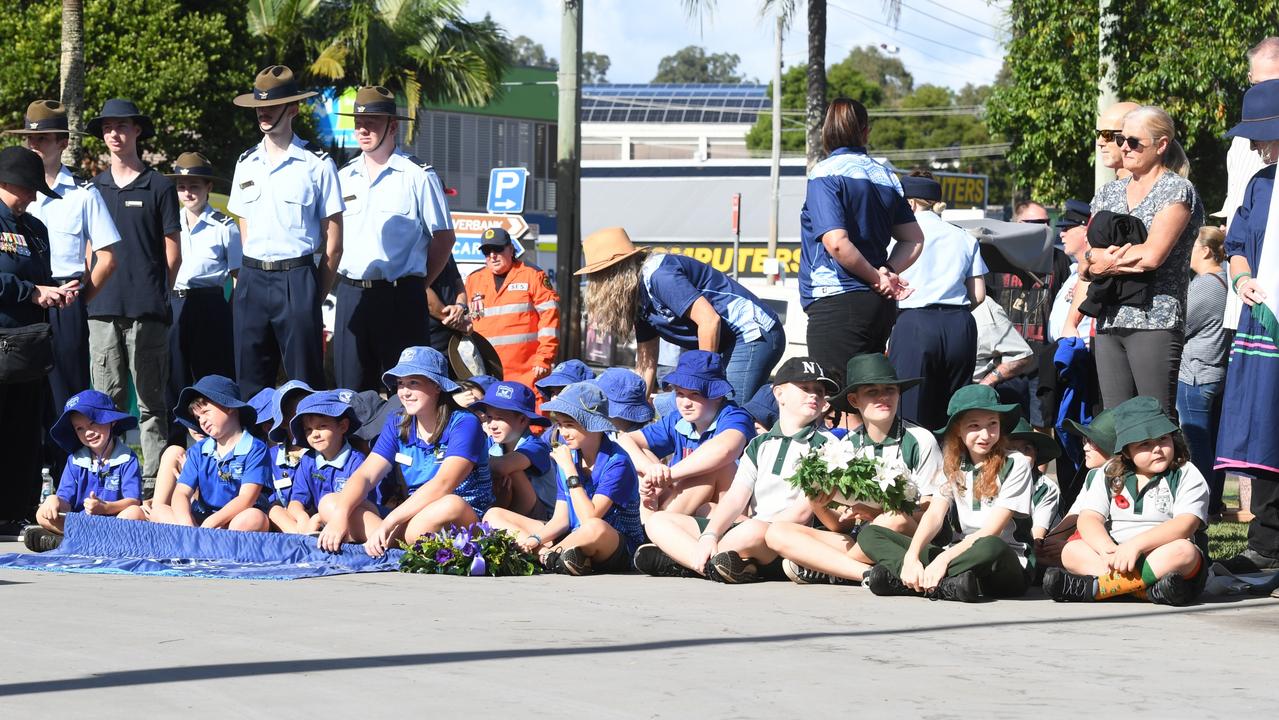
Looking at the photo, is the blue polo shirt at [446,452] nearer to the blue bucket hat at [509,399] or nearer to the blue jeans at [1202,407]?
the blue bucket hat at [509,399]

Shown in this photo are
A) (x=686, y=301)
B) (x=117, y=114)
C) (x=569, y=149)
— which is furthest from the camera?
(x=569, y=149)

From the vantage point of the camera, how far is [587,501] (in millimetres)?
7734

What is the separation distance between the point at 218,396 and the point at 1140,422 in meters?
4.57

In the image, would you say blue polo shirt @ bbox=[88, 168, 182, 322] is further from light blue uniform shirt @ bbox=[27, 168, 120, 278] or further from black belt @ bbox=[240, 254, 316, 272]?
black belt @ bbox=[240, 254, 316, 272]

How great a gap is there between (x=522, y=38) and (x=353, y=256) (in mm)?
124909

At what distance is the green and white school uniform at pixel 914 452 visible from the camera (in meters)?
7.07

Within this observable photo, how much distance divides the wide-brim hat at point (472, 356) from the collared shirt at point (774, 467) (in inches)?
159

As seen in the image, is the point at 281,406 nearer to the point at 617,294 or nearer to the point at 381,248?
the point at 381,248

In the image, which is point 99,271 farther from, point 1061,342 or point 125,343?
point 1061,342

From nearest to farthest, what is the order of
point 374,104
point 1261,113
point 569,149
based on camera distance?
1. point 1261,113
2. point 374,104
3. point 569,149

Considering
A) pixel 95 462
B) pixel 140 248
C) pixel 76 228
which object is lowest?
pixel 95 462

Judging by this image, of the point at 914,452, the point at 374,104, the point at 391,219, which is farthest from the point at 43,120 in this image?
the point at 914,452

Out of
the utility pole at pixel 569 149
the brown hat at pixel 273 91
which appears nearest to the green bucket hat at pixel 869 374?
the brown hat at pixel 273 91

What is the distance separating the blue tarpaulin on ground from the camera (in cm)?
757
